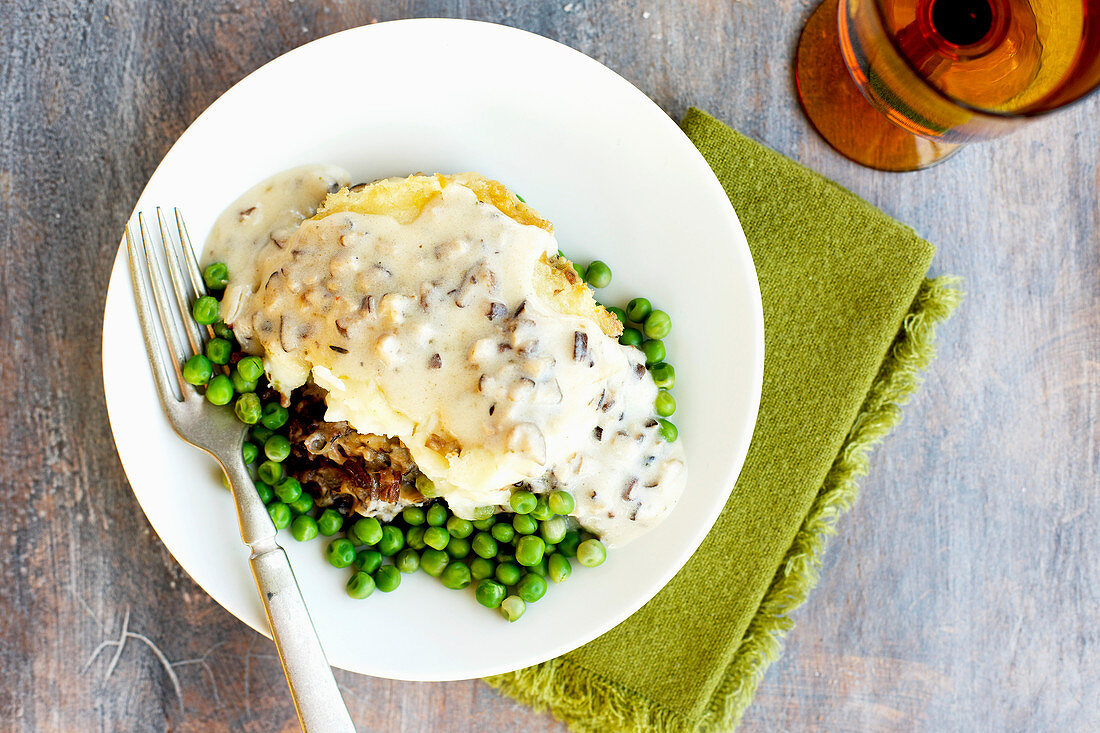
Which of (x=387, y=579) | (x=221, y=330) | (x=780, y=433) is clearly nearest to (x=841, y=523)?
(x=780, y=433)

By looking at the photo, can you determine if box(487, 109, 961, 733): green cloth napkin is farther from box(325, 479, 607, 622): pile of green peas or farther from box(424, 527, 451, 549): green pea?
box(424, 527, 451, 549): green pea

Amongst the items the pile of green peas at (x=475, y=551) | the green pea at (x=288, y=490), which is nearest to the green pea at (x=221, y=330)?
the green pea at (x=288, y=490)

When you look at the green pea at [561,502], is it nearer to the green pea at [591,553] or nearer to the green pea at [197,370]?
the green pea at [591,553]

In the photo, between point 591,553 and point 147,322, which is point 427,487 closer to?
point 591,553

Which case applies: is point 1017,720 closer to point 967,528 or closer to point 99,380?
point 967,528

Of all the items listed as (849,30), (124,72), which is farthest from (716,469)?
(124,72)

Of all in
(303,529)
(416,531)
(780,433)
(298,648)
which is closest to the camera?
(298,648)
